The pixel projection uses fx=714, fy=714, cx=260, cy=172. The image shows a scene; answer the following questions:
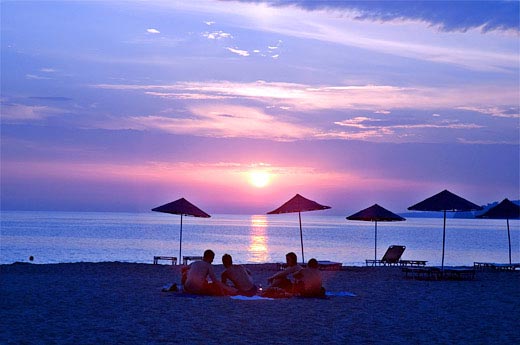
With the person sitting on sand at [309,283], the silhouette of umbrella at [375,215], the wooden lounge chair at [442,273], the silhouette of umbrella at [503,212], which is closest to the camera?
the person sitting on sand at [309,283]

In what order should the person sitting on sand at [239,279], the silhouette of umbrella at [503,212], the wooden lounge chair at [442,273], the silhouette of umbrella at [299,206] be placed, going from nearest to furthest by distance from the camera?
the person sitting on sand at [239,279] → the wooden lounge chair at [442,273] → the silhouette of umbrella at [299,206] → the silhouette of umbrella at [503,212]

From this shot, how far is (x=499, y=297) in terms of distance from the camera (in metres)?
14.6

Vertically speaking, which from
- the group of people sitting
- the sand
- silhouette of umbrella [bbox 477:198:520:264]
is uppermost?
silhouette of umbrella [bbox 477:198:520:264]

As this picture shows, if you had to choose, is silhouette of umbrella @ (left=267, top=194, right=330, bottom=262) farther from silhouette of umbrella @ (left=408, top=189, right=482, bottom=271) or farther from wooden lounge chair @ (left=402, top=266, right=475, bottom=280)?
wooden lounge chair @ (left=402, top=266, right=475, bottom=280)

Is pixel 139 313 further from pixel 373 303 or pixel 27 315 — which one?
pixel 373 303

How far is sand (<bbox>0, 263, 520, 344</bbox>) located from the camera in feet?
30.5

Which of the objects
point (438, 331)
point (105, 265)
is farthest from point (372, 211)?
point (438, 331)

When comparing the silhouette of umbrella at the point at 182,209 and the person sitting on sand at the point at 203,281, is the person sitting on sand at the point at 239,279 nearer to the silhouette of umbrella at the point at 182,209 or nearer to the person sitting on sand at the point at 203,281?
the person sitting on sand at the point at 203,281

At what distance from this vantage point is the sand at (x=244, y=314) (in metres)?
9.28

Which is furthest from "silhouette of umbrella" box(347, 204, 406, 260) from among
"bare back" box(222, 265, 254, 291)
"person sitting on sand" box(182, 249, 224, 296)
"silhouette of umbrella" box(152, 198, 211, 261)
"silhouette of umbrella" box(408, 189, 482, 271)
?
"person sitting on sand" box(182, 249, 224, 296)

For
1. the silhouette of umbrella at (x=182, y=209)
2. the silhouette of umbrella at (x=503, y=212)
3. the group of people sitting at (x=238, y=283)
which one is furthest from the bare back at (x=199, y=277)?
the silhouette of umbrella at (x=503, y=212)

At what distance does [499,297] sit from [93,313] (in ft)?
27.2

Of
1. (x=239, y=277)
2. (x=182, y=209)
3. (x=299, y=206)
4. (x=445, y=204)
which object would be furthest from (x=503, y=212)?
(x=239, y=277)

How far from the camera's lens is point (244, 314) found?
Result: 11391 millimetres
